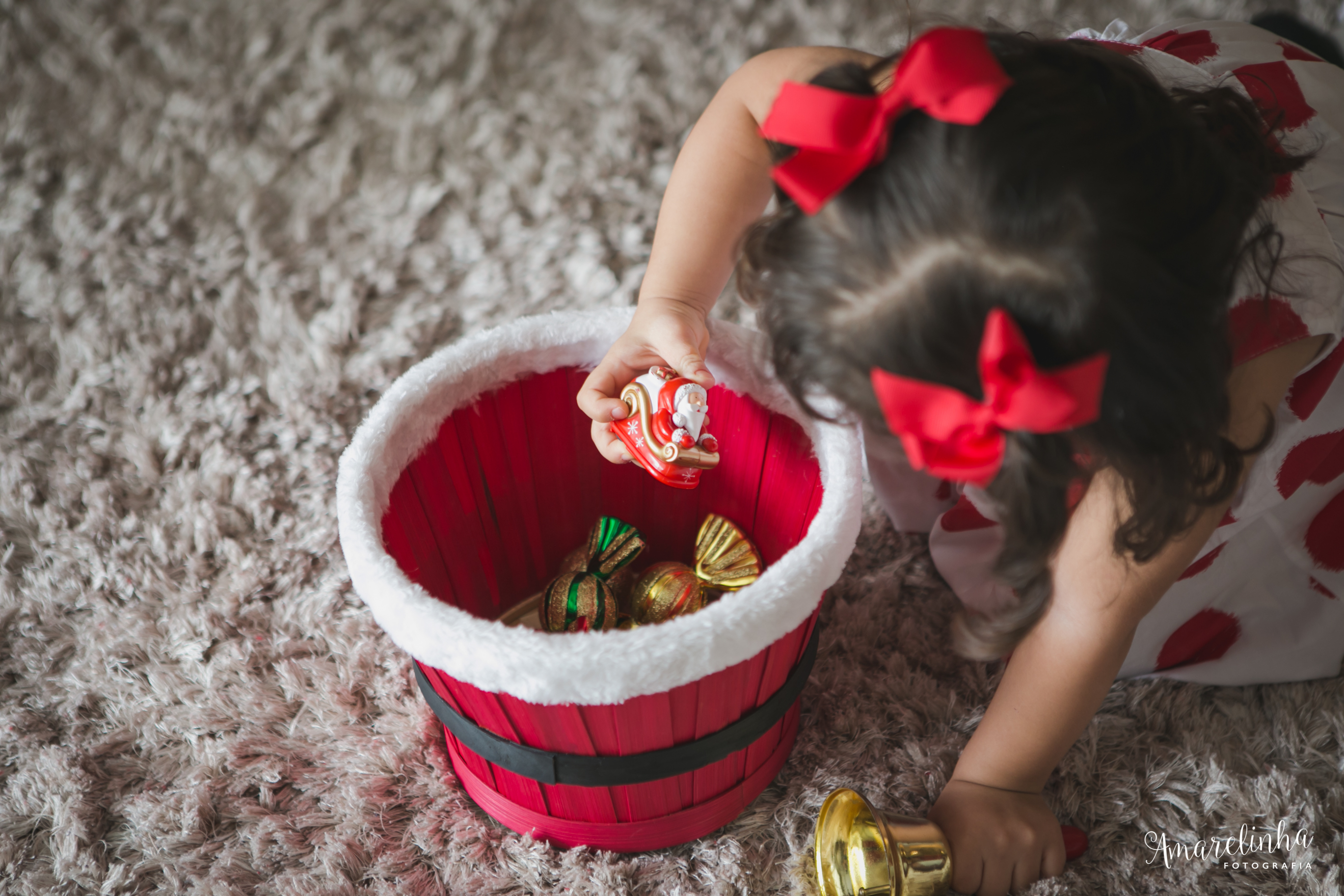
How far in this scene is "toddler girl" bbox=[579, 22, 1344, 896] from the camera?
1.27 ft

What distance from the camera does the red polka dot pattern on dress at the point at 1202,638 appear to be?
710 millimetres

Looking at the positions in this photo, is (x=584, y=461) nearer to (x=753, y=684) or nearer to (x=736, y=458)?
(x=736, y=458)

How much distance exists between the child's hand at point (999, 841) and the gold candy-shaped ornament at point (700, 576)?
21 centimetres

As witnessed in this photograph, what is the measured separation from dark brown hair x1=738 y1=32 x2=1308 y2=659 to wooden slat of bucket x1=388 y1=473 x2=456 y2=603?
10.9 inches

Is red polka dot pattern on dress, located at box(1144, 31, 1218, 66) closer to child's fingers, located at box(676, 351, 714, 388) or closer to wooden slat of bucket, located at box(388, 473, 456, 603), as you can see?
child's fingers, located at box(676, 351, 714, 388)

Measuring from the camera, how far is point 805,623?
23.2 inches

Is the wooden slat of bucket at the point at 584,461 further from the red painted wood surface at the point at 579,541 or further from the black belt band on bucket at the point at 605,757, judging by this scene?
the black belt band on bucket at the point at 605,757

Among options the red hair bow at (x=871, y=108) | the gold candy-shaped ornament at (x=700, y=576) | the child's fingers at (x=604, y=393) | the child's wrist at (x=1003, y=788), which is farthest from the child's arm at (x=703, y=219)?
the child's wrist at (x=1003, y=788)

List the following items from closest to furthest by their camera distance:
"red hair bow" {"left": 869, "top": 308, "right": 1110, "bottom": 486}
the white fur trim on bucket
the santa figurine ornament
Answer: "red hair bow" {"left": 869, "top": 308, "right": 1110, "bottom": 486} < the white fur trim on bucket < the santa figurine ornament

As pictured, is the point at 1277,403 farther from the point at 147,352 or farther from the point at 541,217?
the point at 147,352

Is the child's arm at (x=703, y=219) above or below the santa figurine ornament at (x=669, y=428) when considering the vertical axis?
above

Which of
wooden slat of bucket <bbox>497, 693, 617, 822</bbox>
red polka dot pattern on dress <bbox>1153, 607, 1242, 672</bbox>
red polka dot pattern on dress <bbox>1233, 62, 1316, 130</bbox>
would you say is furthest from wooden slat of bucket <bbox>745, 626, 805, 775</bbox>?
red polka dot pattern on dress <bbox>1233, 62, 1316, 130</bbox>

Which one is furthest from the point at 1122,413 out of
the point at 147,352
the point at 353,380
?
the point at 147,352

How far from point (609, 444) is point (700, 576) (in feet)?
0.44
